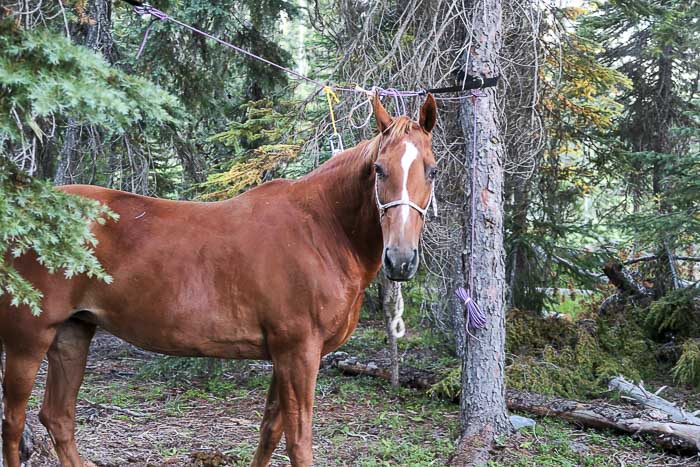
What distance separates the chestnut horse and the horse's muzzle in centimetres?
35

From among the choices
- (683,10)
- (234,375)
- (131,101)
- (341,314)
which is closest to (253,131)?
(234,375)

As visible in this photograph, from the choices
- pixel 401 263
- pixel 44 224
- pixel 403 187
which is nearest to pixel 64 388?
pixel 44 224

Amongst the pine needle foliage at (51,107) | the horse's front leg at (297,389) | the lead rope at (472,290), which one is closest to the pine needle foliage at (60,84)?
the pine needle foliage at (51,107)

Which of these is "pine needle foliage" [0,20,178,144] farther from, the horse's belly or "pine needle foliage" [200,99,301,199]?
"pine needle foliage" [200,99,301,199]

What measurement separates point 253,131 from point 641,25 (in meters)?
6.25

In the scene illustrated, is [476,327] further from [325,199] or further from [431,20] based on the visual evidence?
[431,20]

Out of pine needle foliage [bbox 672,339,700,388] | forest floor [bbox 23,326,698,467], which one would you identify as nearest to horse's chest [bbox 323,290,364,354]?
forest floor [bbox 23,326,698,467]

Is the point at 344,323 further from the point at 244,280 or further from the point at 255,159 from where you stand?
the point at 255,159

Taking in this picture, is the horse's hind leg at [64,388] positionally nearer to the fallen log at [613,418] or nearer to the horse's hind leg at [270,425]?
the horse's hind leg at [270,425]

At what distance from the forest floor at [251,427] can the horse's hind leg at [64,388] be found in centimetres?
74

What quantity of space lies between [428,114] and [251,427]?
3518mm

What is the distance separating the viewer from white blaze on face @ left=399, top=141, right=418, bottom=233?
139 inches

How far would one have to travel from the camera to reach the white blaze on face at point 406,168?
11.6 ft

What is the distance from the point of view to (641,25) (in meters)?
9.77
